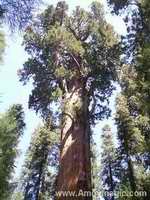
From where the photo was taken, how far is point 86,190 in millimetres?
10141

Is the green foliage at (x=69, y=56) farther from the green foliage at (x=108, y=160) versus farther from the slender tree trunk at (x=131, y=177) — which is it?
the green foliage at (x=108, y=160)

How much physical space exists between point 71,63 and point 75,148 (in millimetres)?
5438

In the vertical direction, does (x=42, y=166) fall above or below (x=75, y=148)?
above

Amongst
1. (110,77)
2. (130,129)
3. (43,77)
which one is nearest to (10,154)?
(43,77)

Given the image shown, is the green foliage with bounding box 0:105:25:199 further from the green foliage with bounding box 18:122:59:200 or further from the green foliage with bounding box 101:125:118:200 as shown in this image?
the green foliage with bounding box 101:125:118:200

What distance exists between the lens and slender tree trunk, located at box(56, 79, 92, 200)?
1025cm

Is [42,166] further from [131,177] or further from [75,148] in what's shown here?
[75,148]

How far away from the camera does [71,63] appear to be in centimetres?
1598

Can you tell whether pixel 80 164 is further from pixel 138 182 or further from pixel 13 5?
pixel 138 182

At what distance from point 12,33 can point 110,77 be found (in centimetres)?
927

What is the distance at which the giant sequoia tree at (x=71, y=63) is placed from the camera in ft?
46.1

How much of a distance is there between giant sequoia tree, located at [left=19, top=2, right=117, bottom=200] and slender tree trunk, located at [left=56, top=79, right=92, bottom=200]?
36 millimetres

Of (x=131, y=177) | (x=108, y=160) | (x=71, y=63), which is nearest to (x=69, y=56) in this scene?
(x=71, y=63)

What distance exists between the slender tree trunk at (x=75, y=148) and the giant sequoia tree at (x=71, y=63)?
0.04 m
